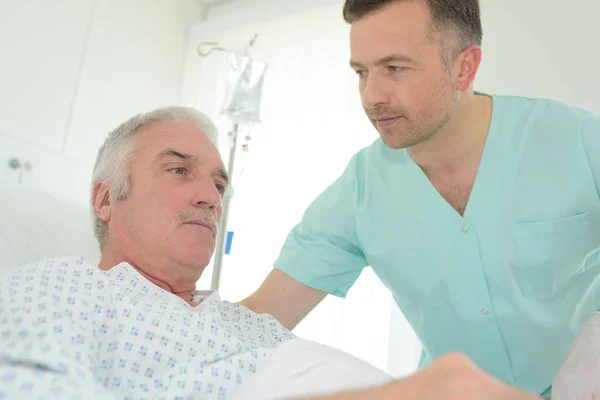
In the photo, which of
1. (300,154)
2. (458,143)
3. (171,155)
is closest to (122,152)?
(171,155)

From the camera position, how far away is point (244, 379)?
0.77m

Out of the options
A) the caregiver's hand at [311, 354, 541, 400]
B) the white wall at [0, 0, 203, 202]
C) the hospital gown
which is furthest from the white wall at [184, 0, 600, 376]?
the caregiver's hand at [311, 354, 541, 400]

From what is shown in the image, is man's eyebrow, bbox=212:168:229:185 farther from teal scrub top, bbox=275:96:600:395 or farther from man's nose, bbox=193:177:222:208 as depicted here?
teal scrub top, bbox=275:96:600:395

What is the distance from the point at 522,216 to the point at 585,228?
14 centimetres

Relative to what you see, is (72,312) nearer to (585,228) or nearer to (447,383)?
(447,383)

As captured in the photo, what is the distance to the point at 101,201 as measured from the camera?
126 cm

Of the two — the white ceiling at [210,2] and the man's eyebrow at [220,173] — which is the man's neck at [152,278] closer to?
the man's eyebrow at [220,173]

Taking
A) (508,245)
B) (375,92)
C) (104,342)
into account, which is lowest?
(104,342)

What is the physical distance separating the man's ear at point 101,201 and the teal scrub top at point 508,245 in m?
0.61

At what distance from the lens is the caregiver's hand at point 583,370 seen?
92cm

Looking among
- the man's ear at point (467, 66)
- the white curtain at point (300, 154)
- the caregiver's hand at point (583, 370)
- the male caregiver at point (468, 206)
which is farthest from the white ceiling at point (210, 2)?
the caregiver's hand at point (583, 370)

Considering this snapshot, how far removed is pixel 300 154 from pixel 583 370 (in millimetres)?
1716

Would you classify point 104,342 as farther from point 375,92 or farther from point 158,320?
point 375,92

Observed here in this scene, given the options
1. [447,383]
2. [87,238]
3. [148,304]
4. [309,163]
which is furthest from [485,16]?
[447,383]
